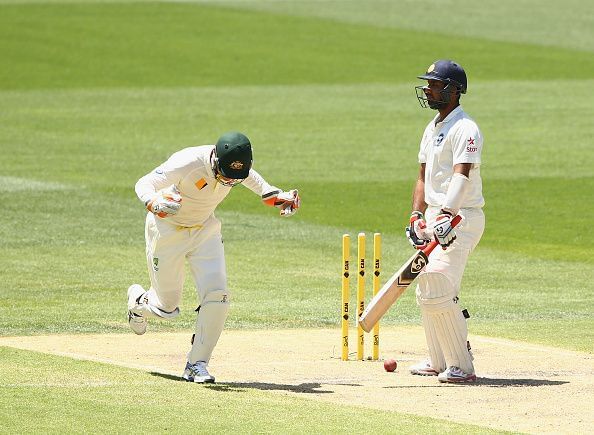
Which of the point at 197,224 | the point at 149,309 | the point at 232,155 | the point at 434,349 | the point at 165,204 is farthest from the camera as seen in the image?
the point at 149,309

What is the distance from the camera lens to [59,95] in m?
33.0

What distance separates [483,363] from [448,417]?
2274 mm

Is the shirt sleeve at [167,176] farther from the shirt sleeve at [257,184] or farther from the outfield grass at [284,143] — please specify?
the outfield grass at [284,143]

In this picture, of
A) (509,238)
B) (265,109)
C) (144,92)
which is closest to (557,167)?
(509,238)

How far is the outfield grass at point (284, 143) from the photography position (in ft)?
50.0

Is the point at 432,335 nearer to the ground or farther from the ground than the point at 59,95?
nearer to the ground

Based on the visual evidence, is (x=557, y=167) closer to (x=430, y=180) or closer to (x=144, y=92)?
(x=144, y=92)

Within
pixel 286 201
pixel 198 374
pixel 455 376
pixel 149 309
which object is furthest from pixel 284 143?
pixel 198 374

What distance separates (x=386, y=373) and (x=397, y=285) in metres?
0.76

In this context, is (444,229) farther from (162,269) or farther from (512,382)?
(162,269)

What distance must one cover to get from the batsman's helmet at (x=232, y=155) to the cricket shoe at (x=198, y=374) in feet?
4.36

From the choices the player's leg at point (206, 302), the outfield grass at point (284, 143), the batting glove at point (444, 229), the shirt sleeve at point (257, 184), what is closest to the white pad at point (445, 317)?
the batting glove at point (444, 229)

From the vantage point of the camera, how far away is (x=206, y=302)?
10.9m

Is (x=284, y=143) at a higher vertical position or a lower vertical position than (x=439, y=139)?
higher
